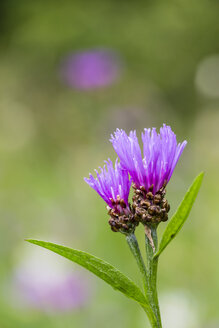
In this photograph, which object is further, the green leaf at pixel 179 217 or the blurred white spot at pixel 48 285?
the blurred white spot at pixel 48 285

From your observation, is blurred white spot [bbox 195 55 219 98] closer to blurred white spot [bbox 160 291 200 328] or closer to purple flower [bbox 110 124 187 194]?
blurred white spot [bbox 160 291 200 328]

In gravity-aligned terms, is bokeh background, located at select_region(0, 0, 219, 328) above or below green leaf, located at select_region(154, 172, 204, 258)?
above

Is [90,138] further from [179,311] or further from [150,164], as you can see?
[150,164]

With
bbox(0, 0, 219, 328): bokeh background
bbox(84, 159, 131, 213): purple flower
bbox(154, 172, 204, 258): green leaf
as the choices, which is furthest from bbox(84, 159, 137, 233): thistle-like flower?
bbox(0, 0, 219, 328): bokeh background

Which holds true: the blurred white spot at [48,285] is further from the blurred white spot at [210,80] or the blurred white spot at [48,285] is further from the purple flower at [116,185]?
the purple flower at [116,185]

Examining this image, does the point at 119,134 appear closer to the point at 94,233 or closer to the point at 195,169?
the point at 94,233

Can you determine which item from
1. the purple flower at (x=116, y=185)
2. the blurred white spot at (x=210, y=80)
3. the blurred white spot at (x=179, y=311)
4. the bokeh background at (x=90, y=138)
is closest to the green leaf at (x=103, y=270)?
the purple flower at (x=116, y=185)

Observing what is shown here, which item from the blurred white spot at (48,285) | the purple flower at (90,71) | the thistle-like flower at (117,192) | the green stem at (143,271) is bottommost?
the green stem at (143,271)
